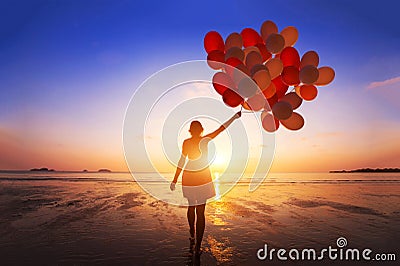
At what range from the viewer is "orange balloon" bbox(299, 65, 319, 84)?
173 inches

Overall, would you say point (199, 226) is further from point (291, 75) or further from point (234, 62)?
point (291, 75)

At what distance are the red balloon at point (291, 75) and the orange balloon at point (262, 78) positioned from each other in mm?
402

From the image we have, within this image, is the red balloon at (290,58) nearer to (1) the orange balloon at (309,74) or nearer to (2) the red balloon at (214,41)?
(1) the orange balloon at (309,74)

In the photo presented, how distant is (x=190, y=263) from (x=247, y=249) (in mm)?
1184

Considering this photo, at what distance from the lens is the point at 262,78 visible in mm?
4277

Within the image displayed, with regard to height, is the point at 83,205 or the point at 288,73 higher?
the point at 288,73

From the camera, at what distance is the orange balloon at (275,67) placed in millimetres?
4527

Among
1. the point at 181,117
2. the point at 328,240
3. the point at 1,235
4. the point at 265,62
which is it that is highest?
the point at 265,62

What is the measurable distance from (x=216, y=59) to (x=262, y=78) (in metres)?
Result: 0.93

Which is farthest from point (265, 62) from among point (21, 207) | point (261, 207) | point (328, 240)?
point (21, 207)

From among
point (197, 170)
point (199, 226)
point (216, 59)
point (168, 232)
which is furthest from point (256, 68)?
point (168, 232)

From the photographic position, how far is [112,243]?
5.10m

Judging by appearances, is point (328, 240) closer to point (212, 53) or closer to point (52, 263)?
point (212, 53)

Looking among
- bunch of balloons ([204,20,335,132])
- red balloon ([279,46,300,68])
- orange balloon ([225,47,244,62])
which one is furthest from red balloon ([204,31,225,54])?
red balloon ([279,46,300,68])
